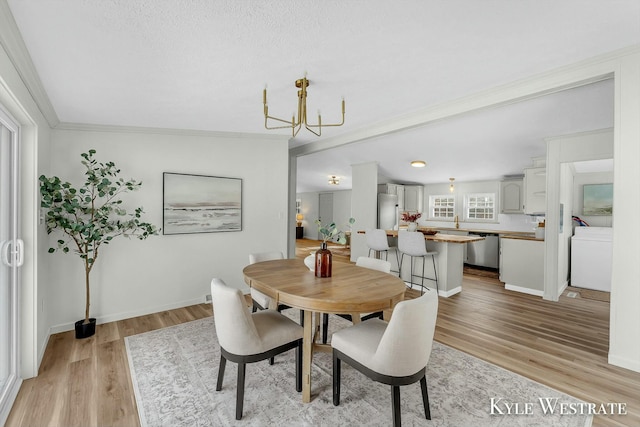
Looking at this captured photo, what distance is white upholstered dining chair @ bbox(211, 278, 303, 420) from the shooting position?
1.71 meters

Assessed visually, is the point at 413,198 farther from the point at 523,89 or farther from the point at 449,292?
the point at 523,89

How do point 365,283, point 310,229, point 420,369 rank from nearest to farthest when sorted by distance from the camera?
point 420,369 → point 365,283 → point 310,229

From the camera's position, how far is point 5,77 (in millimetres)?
1647

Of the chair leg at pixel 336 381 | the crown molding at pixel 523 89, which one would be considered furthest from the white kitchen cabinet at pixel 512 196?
the chair leg at pixel 336 381

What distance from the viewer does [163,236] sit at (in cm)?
359

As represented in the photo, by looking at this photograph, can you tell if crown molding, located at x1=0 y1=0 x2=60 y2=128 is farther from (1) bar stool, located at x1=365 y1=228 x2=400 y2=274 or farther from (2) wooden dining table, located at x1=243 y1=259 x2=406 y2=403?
(1) bar stool, located at x1=365 y1=228 x2=400 y2=274

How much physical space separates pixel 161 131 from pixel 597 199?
22.9 ft

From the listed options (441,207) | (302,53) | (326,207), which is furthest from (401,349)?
(326,207)

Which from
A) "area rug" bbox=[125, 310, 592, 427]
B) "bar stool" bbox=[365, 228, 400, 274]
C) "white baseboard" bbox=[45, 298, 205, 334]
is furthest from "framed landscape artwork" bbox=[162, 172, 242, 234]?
"bar stool" bbox=[365, 228, 400, 274]

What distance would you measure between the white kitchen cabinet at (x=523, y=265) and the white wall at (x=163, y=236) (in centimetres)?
352

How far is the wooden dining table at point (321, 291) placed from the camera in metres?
1.69

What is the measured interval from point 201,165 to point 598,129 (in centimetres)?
501

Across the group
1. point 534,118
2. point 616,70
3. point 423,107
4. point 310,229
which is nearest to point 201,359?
point 423,107

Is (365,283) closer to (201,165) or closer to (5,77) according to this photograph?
(5,77)
